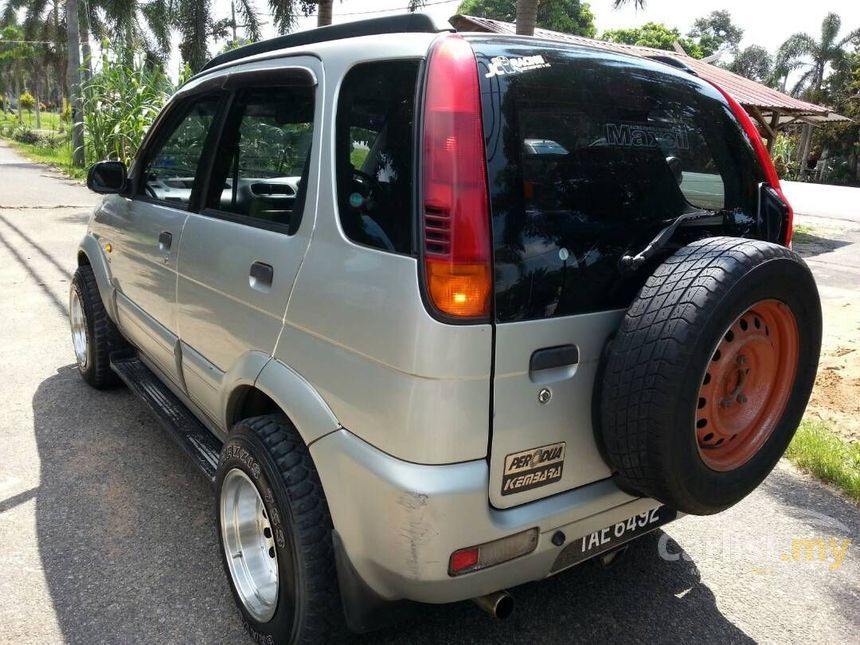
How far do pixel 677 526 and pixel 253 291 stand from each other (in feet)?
7.33

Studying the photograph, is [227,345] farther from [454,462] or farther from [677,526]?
[677,526]

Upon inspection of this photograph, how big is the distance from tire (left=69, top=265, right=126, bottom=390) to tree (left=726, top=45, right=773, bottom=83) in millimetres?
76701

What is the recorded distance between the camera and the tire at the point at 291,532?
2.06m

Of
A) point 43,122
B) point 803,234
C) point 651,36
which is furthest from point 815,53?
point 43,122

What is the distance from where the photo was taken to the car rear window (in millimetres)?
1826

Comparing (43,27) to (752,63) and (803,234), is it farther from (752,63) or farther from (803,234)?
(752,63)

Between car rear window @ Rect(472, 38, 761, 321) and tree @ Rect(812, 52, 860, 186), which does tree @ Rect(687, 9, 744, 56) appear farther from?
car rear window @ Rect(472, 38, 761, 321)

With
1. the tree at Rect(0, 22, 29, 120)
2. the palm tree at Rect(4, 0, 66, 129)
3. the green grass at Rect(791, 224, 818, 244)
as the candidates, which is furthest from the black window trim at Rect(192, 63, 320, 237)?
the tree at Rect(0, 22, 29, 120)

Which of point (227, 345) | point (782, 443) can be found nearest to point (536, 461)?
point (782, 443)

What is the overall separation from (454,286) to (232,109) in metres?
1.57

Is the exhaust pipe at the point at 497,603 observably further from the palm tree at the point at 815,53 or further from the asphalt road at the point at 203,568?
the palm tree at the point at 815,53

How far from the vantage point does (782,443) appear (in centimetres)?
224

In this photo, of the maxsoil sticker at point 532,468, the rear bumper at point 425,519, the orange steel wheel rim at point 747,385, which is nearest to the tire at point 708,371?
the orange steel wheel rim at point 747,385

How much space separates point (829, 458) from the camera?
3.93 m
